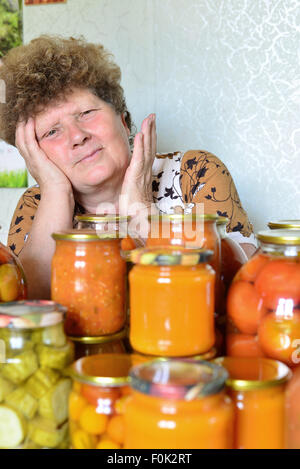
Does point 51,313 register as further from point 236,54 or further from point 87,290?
point 236,54

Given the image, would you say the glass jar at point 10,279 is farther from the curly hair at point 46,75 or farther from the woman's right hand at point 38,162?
the curly hair at point 46,75

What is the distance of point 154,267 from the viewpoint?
508mm

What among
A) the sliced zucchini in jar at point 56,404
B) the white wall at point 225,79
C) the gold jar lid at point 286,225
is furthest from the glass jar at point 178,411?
the white wall at point 225,79

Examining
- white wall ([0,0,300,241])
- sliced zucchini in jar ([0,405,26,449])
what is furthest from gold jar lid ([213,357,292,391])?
white wall ([0,0,300,241])

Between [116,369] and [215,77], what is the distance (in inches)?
59.0

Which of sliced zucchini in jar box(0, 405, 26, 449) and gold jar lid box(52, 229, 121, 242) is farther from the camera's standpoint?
gold jar lid box(52, 229, 121, 242)

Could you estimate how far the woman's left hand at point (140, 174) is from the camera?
1.40 meters

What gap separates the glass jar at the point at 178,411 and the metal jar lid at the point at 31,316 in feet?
0.41

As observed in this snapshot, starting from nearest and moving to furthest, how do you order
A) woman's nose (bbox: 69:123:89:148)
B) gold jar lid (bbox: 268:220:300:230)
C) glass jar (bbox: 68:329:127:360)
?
1. glass jar (bbox: 68:329:127:360)
2. gold jar lid (bbox: 268:220:300:230)
3. woman's nose (bbox: 69:123:89:148)

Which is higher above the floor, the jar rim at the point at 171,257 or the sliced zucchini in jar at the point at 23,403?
the jar rim at the point at 171,257

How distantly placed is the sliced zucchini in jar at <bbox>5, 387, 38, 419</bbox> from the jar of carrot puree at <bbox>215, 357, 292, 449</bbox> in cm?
20

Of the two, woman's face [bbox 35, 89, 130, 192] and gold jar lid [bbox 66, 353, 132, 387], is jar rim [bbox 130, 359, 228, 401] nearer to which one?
gold jar lid [bbox 66, 353, 132, 387]

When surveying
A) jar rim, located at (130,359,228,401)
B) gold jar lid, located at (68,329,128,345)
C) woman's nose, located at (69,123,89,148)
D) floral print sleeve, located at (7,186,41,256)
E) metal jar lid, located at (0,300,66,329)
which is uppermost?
woman's nose, located at (69,123,89,148)

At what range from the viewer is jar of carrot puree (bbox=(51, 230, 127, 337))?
0.60 metres
